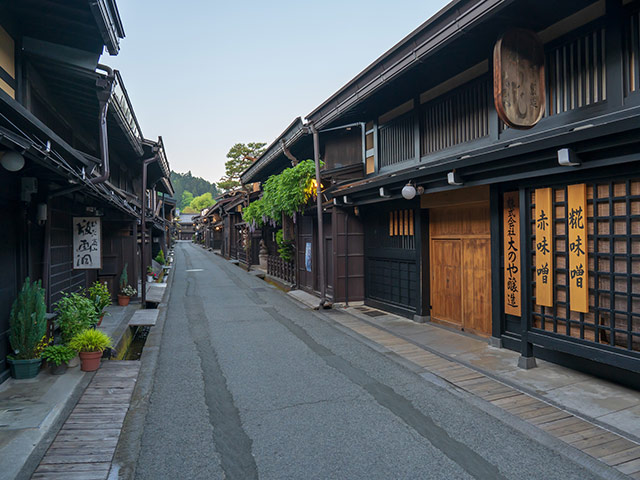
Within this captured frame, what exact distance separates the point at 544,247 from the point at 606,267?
3.28 ft

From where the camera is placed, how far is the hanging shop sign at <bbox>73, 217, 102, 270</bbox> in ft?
33.6

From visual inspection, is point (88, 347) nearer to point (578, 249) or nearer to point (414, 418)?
point (414, 418)

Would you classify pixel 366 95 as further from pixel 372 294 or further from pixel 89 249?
pixel 89 249

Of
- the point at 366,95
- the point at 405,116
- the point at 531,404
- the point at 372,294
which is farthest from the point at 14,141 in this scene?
the point at 372,294

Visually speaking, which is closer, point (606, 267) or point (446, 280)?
point (606, 267)

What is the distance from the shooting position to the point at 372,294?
14141 millimetres

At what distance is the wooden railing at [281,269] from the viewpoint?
69.1 ft

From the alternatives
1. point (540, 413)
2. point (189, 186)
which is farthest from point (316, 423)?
point (189, 186)

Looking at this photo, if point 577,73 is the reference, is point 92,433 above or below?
below

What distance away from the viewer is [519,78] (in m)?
6.91

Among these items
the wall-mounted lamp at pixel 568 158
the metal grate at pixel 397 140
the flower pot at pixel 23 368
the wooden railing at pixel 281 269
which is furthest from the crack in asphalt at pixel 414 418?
the wooden railing at pixel 281 269

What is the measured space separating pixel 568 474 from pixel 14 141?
22.4ft

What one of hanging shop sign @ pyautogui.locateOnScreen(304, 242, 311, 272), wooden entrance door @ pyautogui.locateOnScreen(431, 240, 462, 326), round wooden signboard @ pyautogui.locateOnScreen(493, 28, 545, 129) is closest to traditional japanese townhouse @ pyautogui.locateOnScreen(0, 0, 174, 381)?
round wooden signboard @ pyautogui.locateOnScreen(493, 28, 545, 129)

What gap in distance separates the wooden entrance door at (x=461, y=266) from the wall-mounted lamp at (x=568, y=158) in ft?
11.2
